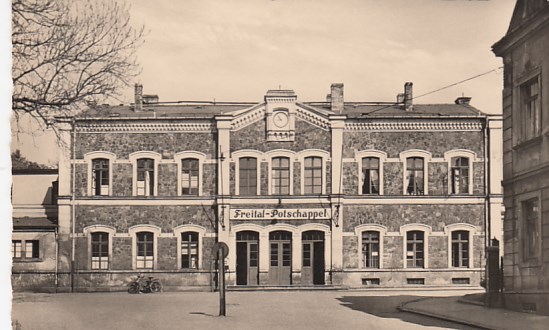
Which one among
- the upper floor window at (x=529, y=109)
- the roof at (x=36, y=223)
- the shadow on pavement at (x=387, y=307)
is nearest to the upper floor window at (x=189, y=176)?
the roof at (x=36, y=223)

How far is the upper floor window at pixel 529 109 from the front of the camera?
1326 centimetres

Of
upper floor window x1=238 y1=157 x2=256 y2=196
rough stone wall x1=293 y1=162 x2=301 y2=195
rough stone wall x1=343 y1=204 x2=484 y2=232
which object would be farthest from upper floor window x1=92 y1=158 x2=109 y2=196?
rough stone wall x1=343 y1=204 x2=484 y2=232

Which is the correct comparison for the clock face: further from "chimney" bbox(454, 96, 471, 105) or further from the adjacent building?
the adjacent building

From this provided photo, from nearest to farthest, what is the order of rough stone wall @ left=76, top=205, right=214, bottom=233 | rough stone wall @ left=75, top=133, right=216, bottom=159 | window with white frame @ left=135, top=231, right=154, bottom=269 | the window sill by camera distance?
the window sill < rough stone wall @ left=76, top=205, right=214, bottom=233 < rough stone wall @ left=75, top=133, right=216, bottom=159 < window with white frame @ left=135, top=231, right=154, bottom=269

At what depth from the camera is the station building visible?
542 inches

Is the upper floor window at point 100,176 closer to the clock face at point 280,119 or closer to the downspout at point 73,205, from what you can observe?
the downspout at point 73,205

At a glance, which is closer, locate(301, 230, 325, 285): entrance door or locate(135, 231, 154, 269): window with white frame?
locate(135, 231, 154, 269): window with white frame

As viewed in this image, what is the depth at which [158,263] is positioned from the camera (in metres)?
14.9

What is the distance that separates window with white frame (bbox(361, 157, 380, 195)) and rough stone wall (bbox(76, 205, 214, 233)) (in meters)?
2.46

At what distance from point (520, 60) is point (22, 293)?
735 cm

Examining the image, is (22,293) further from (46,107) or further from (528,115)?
(528,115)

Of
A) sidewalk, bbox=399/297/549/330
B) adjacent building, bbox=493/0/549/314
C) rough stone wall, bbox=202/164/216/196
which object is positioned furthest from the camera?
rough stone wall, bbox=202/164/216/196

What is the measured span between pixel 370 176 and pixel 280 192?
1701 millimetres

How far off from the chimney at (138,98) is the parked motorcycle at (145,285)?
250cm
